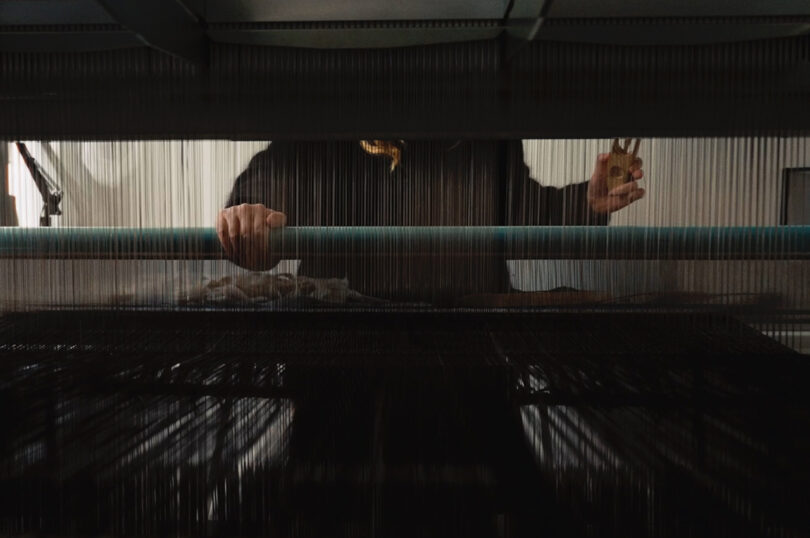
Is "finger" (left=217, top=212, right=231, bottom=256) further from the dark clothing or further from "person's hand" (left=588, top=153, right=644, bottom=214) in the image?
"person's hand" (left=588, top=153, right=644, bottom=214)

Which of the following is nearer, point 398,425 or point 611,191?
point 398,425

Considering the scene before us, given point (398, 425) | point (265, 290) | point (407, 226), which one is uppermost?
point (407, 226)

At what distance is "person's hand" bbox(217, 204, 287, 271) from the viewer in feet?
2.59

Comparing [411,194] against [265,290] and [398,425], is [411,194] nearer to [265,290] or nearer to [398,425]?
[265,290]

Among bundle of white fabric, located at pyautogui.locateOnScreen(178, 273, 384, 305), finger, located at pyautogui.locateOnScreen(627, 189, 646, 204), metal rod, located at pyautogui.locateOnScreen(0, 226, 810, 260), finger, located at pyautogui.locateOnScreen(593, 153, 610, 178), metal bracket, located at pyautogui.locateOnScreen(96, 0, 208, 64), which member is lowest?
bundle of white fabric, located at pyautogui.locateOnScreen(178, 273, 384, 305)

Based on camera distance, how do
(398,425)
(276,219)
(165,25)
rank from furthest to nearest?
(276,219) < (165,25) < (398,425)

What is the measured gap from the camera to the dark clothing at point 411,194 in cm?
80

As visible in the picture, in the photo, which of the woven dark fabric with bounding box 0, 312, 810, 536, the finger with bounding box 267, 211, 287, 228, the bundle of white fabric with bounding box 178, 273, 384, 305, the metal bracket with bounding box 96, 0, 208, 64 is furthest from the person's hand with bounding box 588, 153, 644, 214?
the metal bracket with bounding box 96, 0, 208, 64

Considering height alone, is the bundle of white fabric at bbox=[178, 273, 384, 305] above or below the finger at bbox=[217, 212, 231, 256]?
below

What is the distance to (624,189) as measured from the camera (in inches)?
30.9

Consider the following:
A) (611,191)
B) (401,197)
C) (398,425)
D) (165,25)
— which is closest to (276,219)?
(401,197)

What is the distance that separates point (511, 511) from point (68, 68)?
88cm

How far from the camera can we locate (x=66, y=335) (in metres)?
0.81

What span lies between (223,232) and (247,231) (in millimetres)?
41
